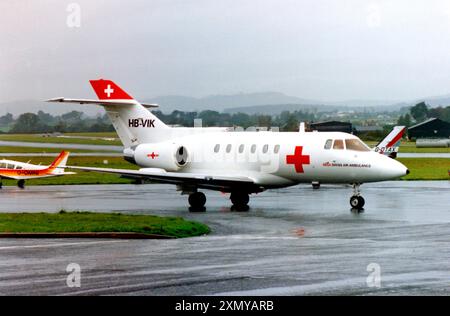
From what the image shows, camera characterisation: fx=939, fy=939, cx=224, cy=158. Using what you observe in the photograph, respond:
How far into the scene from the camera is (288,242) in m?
20.9

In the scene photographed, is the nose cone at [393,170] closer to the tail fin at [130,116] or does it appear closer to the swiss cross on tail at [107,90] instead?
the tail fin at [130,116]

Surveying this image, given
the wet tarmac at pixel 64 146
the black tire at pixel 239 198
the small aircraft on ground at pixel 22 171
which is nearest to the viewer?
the black tire at pixel 239 198

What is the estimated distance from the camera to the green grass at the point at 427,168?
51.2 m

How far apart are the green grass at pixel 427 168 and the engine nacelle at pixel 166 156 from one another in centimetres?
1978

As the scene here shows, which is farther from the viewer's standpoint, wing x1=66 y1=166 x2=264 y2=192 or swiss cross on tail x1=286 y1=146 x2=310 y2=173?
wing x1=66 y1=166 x2=264 y2=192

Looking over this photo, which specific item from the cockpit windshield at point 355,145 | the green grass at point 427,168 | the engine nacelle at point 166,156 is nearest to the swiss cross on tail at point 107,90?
the engine nacelle at point 166,156

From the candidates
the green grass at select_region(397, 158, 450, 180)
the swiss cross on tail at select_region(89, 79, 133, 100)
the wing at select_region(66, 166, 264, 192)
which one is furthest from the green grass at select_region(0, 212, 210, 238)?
the green grass at select_region(397, 158, 450, 180)

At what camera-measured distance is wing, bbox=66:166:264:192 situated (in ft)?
102

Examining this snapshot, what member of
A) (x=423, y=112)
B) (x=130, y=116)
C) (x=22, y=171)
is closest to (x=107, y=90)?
(x=130, y=116)

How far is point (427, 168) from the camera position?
6019cm

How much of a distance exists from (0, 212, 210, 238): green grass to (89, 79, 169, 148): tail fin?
29.1 ft

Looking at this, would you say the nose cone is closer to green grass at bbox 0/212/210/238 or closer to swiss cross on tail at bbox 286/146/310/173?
swiss cross on tail at bbox 286/146/310/173
